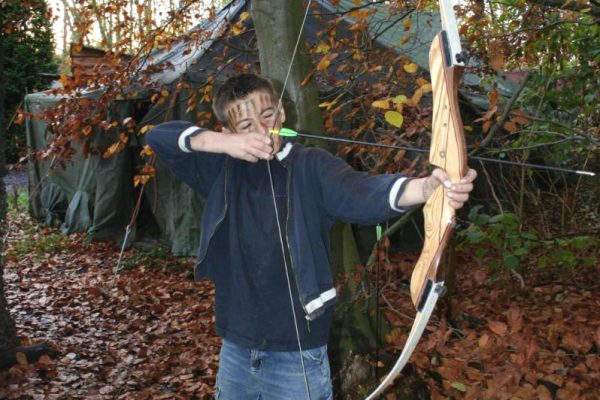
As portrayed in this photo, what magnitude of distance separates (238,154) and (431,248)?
562mm

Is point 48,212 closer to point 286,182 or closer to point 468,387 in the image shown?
point 468,387

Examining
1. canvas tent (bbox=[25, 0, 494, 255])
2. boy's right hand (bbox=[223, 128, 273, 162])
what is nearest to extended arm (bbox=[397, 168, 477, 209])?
boy's right hand (bbox=[223, 128, 273, 162])

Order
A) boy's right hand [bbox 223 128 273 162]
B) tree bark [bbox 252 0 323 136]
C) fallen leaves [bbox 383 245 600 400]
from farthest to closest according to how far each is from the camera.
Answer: fallen leaves [bbox 383 245 600 400] < tree bark [bbox 252 0 323 136] < boy's right hand [bbox 223 128 273 162]

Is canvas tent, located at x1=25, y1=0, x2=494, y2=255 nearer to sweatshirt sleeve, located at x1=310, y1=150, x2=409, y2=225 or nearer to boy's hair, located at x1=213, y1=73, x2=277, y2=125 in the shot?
boy's hair, located at x1=213, y1=73, x2=277, y2=125

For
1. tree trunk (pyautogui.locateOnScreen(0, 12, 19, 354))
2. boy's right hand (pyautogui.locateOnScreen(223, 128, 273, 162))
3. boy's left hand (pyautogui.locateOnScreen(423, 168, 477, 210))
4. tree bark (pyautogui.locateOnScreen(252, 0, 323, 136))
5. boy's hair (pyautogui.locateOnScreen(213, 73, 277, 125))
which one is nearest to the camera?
boy's left hand (pyautogui.locateOnScreen(423, 168, 477, 210))

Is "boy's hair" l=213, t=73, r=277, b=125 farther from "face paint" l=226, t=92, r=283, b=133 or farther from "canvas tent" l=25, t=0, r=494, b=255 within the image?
"canvas tent" l=25, t=0, r=494, b=255

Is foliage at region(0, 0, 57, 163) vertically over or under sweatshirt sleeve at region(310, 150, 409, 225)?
over

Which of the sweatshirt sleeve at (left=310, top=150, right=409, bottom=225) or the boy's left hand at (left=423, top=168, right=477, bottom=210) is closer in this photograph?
the boy's left hand at (left=423, top=168, right=477, bottom=210)

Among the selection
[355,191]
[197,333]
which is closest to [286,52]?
[355,191]

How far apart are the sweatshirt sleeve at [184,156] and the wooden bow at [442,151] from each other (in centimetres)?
69

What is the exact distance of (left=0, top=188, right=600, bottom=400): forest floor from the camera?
10.3 feet

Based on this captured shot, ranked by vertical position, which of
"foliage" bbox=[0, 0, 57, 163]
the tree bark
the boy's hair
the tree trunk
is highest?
"foliage" bbox=[0, 0, 57, 163]

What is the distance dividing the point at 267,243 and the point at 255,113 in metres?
0.37

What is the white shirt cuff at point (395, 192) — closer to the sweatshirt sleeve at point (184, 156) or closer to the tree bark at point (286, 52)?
the sweatshirt sleeve at point (184, 156)
